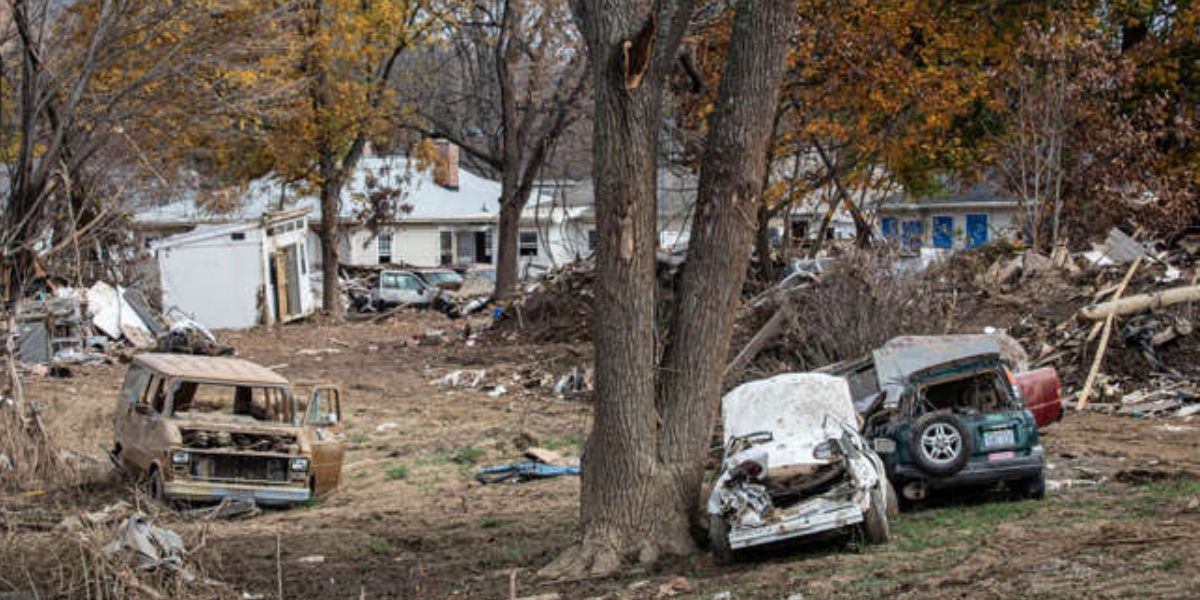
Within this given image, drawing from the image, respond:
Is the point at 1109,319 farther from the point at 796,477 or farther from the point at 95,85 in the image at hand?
the point at 95,85

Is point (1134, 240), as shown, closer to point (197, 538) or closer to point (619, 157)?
point (619, 157)

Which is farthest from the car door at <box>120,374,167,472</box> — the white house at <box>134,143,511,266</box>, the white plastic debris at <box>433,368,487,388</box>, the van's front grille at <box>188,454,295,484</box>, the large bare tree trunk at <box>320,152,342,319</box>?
the white house at <box>134,143,511,266</box>

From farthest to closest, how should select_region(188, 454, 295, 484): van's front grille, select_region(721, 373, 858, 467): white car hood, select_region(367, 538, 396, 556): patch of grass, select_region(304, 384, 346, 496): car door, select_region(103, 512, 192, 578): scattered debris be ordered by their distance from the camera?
select_region(304, 384, 346, 496): car door < select_region(188, 454, 295, 484): van's front grille < select_region(367, 538, 396, 556): patch of grass < select_region(721, 373, 858, 467): white car hood < select_region(103, 512, 192, 578): scattered debris

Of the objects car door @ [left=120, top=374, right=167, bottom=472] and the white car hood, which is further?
car door @ [left=120, top=374, right=167, bottom=472]

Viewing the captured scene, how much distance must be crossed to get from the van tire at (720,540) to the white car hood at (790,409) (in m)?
0.84

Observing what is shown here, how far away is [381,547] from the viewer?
503 inches

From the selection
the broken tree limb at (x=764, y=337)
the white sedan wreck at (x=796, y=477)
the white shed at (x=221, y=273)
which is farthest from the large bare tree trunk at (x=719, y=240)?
the white shed at (x=221, y=273)

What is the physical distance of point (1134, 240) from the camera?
23.8m

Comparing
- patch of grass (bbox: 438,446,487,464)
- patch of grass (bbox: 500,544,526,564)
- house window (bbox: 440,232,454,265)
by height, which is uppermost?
house window (bbox: 440,232,454,265)

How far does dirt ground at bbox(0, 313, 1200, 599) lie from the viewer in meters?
9.40

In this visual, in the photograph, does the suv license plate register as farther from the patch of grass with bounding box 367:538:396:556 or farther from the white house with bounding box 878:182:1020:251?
the white house with bounding box 878:182:1020:251

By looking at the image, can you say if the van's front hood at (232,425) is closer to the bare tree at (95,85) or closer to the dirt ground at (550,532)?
the dirt ground at (550,532)

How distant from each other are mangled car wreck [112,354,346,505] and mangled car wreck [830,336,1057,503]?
19.9 feet

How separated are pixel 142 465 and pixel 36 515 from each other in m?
1.54
